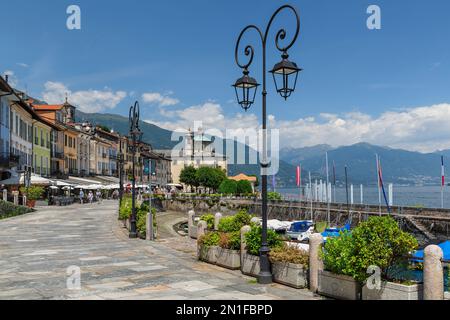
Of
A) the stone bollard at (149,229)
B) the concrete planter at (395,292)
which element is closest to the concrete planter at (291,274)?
the concrete planter at (395,292)

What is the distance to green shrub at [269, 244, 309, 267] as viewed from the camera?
10125 millimetres

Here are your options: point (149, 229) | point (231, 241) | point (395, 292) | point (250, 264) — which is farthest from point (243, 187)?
point (395, 292)

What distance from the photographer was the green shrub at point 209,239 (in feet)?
44.7

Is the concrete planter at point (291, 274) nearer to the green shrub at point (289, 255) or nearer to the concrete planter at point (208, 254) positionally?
the green shrub at point (289, 255)

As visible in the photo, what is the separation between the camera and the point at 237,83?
11648mm

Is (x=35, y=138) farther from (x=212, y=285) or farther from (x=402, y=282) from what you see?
(x=402, y=282)

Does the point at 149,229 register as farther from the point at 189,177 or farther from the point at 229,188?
the point at 189,177

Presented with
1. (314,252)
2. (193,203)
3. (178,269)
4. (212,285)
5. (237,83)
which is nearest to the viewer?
(314,252)

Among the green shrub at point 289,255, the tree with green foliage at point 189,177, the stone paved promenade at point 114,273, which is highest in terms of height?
the tree with green foliage at point 189,177

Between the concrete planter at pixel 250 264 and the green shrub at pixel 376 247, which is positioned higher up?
the green shrub at pixel 376 247

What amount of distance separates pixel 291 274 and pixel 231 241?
3.04m

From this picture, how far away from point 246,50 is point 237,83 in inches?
38.1

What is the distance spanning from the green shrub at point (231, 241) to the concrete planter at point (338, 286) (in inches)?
146

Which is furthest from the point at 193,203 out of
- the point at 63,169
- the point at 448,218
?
the point at 448,218
